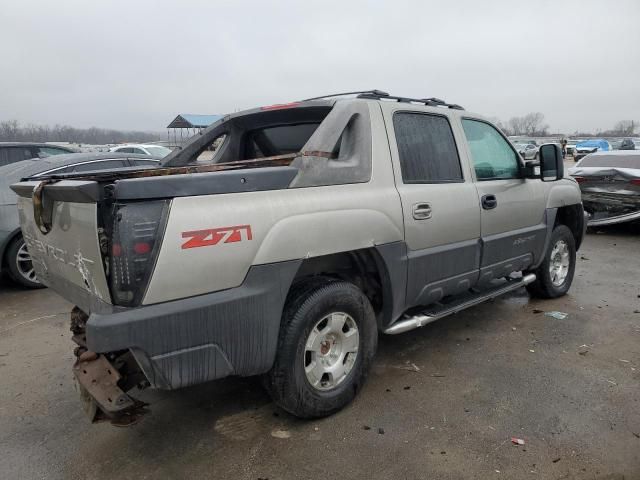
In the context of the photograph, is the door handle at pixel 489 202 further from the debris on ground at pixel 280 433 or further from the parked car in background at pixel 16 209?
the parked car in background at pixel 16 209

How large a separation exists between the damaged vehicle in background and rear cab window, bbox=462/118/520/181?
5.62 meters

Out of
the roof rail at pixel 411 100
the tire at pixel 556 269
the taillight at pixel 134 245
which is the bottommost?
the tire at pixel 556 269

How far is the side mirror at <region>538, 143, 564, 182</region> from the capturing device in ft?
14.6

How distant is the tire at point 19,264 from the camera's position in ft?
18.7

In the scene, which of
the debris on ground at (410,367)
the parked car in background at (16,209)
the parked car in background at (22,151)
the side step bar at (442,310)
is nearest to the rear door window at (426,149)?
the side step bar at (442,310)

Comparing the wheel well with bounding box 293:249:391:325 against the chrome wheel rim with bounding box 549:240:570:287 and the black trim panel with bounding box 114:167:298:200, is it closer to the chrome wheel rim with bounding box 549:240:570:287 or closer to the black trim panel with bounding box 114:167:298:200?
the black trim panel with bounding box 114:167:298:200

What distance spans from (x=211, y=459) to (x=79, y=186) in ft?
5.28

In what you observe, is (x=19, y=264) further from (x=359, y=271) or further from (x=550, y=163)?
(x=550, y=163)

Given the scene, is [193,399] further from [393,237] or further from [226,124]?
[226,124]

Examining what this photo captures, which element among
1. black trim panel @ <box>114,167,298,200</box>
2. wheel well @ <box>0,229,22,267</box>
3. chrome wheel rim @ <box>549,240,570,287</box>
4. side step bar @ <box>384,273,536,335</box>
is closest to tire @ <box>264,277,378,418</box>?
side step bar @ <box>384,273,536,335</box>

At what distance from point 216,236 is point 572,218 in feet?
15.0

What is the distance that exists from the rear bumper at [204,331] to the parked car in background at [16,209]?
3270 mm

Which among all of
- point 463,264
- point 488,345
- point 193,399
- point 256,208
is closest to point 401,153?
point 463,264

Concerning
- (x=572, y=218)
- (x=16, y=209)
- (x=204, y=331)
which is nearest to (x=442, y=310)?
(x=204, y=331)
